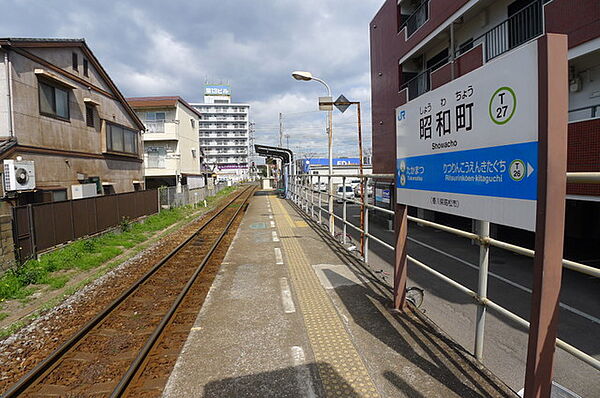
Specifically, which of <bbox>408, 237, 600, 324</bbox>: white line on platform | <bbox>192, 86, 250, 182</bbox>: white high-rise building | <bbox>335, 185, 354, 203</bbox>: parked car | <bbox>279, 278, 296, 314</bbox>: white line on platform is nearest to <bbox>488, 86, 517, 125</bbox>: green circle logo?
<bbox>408, 237, 600, 324</bbox>: white line on platform

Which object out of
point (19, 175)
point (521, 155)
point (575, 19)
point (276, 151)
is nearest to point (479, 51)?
point (575, 19)

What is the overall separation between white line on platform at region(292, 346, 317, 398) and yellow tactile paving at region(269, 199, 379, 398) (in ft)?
0.38

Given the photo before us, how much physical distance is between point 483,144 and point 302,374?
242 centimetres

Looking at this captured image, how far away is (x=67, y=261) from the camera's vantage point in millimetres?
7828

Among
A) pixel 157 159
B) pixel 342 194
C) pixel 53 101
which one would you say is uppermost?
pixel 53 101

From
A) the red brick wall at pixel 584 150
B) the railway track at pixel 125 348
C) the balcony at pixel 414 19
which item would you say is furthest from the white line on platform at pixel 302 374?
the balcony at pixel 414 19

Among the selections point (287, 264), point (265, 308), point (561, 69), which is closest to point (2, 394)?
point (265, 308)

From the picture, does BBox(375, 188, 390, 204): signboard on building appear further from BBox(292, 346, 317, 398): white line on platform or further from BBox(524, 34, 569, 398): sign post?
BBox(524, 34, 569, 398): sign post

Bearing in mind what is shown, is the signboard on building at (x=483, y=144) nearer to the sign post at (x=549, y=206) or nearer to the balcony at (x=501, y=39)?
the sign post at (x=549, y=206)

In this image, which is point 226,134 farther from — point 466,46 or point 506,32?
point 506,32

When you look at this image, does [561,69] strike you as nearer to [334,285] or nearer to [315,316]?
[315,316]

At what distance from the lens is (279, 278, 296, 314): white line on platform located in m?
4.37

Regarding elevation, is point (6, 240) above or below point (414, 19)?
below

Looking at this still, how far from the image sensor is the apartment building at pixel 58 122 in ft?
30.7
